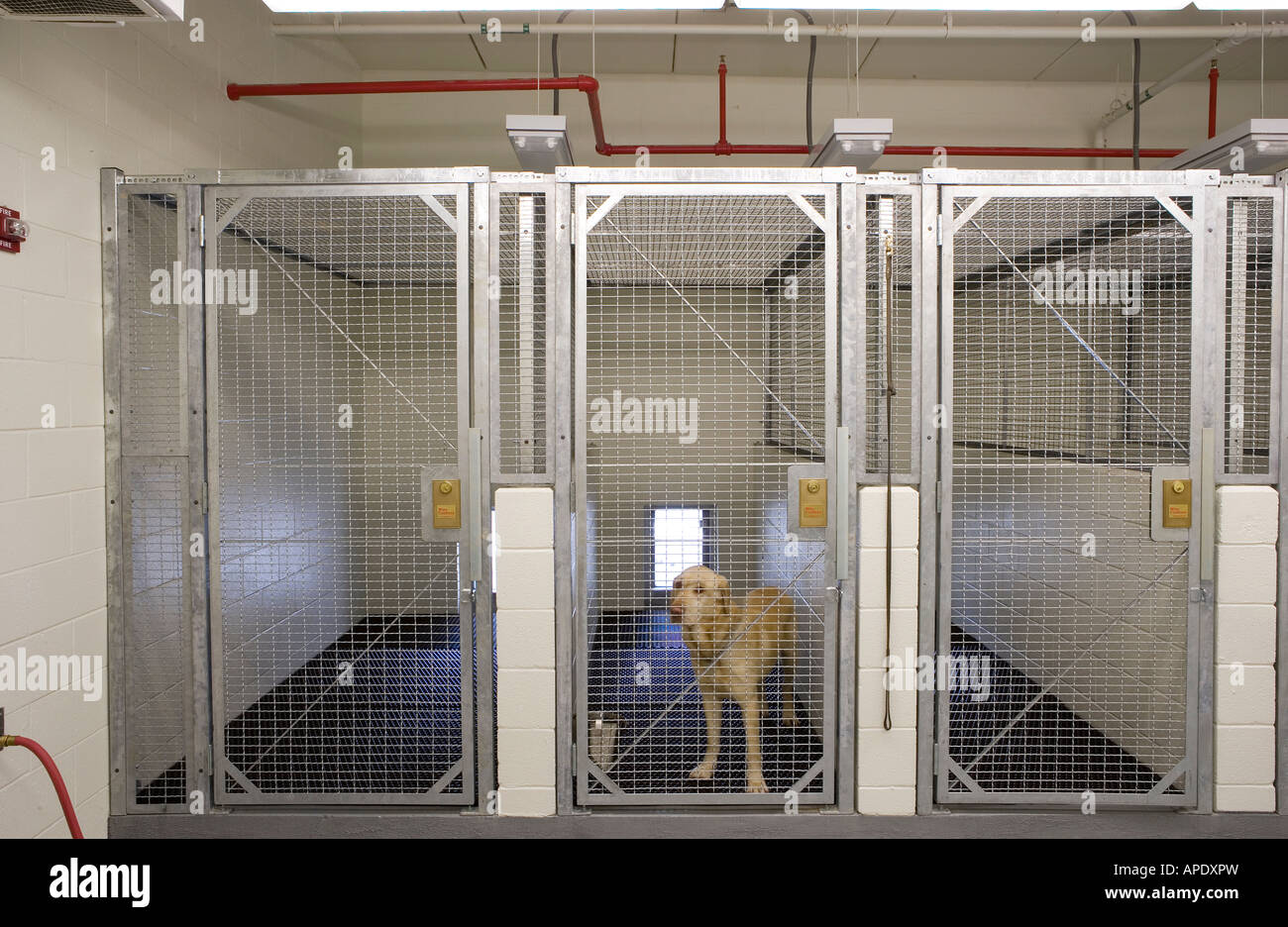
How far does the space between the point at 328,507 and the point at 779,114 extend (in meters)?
3.56

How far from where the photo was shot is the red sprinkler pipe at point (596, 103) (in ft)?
11.9

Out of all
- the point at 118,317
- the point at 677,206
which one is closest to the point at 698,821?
the point at 677,206

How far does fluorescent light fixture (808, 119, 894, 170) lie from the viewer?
248 centimetres

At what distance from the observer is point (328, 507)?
4066mm

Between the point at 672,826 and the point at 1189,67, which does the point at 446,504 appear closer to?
the point at 672,826

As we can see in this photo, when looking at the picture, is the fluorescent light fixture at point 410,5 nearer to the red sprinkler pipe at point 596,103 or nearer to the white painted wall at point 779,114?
the red sprinkler pipe at point 596,103

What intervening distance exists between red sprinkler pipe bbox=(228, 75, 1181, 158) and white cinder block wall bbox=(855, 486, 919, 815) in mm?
2577

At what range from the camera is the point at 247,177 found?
7.91 feet

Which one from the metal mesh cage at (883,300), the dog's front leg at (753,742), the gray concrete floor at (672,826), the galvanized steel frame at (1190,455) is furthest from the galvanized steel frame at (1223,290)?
the dog's front leg at (753,742)

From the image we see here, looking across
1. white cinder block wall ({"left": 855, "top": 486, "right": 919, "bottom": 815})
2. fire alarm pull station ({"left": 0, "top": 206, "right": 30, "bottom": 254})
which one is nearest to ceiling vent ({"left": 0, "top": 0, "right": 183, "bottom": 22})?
fire alarm pull station ({"left": 0, "top": 206, "right": 30, "bottom": 254})

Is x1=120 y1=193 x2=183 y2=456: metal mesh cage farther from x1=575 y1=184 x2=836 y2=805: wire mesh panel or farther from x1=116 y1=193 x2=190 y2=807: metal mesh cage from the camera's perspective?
x1=575 y1=184 x2=836 y2=805: wire mesh panel

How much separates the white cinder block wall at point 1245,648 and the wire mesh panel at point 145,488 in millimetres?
3433

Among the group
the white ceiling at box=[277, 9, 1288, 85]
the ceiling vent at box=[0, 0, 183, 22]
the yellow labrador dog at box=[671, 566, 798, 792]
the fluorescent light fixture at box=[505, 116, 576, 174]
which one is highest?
the white ceiling at box=[277, 9, 1288, 85]

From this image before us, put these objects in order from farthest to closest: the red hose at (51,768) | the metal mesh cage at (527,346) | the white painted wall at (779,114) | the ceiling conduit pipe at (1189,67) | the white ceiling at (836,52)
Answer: the white painted wall at (779,114)
the white ceiling at (836,52)
the ceiling conduit pipe at (1189,67)
the metal mesh cage at (527,346)
the red hose at (51,768)
